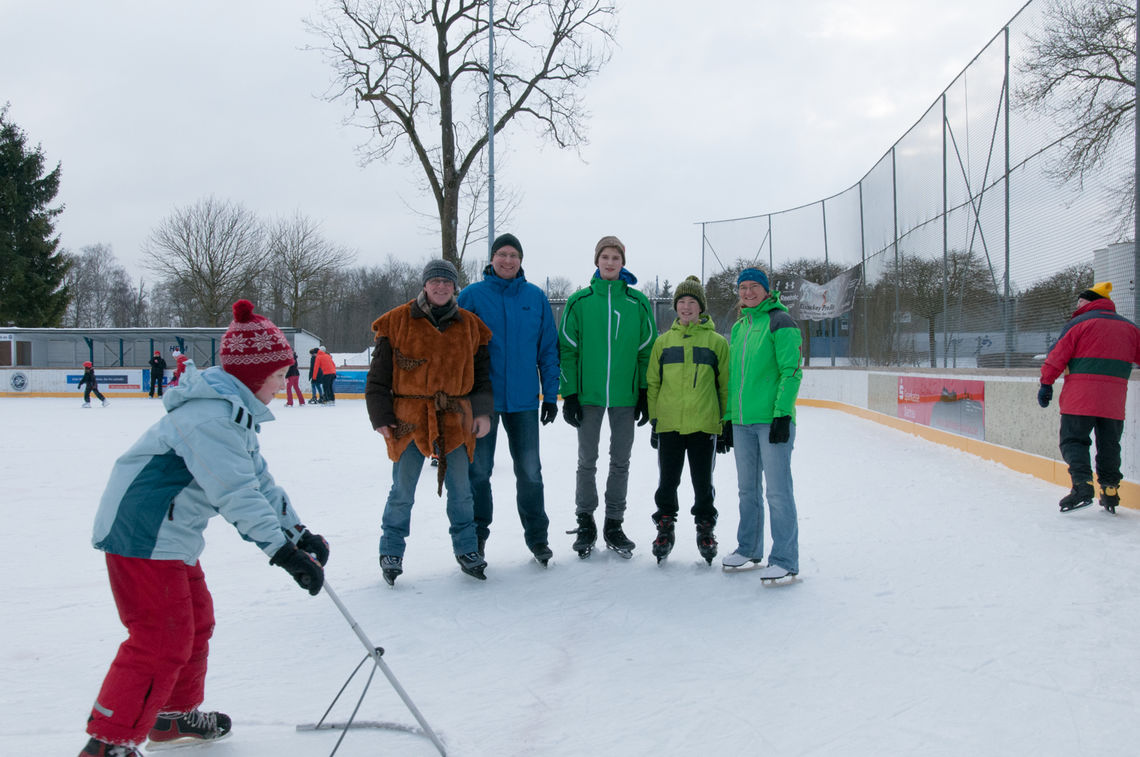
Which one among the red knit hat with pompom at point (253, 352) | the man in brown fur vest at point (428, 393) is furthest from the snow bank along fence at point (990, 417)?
the red knit hat with pompom at point (253, 352)

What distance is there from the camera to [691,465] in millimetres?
4090

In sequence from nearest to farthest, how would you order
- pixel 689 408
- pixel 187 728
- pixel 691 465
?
pixel 187 728
pixel 689 408
pixel 691 465

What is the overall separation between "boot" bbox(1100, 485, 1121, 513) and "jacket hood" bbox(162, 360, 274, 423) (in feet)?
17.6

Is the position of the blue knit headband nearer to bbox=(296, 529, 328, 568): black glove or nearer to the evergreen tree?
bbox=(296, 529, 328, 568): black glove

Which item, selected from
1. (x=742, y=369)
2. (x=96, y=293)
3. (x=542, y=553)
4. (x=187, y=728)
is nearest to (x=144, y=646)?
(x=187, y=728)

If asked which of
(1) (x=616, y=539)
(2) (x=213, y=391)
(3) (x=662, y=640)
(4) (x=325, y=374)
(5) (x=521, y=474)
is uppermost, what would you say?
(2) (x=213, y=391)

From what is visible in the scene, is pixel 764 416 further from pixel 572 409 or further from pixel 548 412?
pixel 548 412

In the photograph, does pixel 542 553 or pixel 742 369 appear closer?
pixel 742 369

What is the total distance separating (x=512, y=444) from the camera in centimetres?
401

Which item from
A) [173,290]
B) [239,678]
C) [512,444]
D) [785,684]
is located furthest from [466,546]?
[173,290]

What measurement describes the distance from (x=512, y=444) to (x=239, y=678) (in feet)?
5.68

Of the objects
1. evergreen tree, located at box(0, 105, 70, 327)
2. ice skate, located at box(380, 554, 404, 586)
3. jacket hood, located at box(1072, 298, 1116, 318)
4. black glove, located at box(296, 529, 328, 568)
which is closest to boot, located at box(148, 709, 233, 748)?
black glove, located at box(296, 529, 328, 568)

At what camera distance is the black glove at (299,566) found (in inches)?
79.5

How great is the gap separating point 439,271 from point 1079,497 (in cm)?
441
